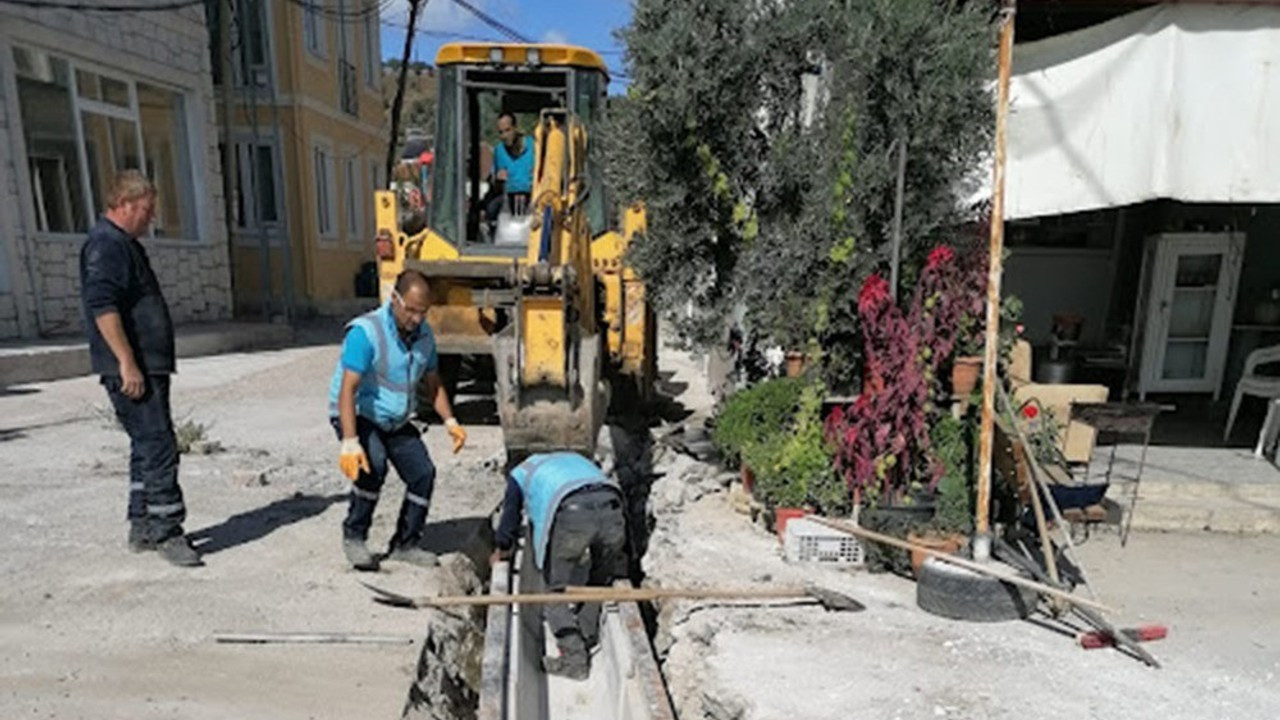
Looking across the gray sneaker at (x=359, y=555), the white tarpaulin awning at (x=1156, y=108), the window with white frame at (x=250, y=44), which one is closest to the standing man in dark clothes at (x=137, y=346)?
the gray sneaker at (x=359, y=555)

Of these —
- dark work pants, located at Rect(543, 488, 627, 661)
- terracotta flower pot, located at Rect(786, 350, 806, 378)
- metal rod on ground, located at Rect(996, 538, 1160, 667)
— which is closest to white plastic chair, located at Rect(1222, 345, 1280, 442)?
metal rod on ground, located at Rect(996, 538, 1160, 667)

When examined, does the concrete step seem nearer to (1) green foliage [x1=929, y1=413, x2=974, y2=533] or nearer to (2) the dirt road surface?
(2) the dirt road surface

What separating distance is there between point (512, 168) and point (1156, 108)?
4.98m

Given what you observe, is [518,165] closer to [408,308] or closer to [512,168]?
[512,168]

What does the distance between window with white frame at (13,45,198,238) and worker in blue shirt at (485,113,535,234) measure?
4.75 m

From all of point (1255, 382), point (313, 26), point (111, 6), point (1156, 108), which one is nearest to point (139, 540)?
point (1156, 108)

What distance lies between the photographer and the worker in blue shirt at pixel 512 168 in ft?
23.9

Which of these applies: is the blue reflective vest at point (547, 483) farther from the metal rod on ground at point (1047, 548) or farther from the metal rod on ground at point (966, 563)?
the metal rod on ground at point (1047, 548)

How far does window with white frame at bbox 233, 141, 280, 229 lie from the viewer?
15102 millimetres

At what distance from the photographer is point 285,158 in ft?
49.8

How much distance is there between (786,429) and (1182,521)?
2.72 m

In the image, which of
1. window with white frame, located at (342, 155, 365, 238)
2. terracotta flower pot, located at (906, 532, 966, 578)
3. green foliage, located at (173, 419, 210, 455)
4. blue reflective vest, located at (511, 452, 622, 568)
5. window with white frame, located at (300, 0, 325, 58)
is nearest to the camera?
blue reflective vest, located at (511, 452, 622, 568)

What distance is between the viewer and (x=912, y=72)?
5031 millimetres

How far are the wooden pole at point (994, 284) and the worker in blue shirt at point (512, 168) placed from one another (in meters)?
4.39
